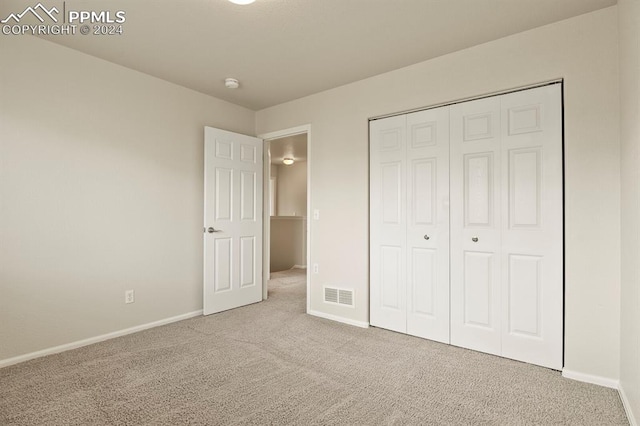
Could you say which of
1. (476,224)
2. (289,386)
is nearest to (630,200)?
(476,224)

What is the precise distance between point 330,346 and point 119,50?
3.08 metres

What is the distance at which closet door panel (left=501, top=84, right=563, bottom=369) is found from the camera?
95.0 inches

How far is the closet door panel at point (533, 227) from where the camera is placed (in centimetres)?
241

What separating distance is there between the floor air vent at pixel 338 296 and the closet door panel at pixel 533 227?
4.73 ft

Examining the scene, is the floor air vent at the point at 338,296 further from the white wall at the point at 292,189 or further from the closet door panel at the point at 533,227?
the white wall at the point at 292,189

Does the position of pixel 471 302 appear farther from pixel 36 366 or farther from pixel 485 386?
pixel 36 366

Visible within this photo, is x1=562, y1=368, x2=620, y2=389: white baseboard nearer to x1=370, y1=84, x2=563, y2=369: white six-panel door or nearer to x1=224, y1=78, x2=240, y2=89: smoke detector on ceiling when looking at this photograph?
x1=370, y1=84, x2=563, y2=369: white six-panel door

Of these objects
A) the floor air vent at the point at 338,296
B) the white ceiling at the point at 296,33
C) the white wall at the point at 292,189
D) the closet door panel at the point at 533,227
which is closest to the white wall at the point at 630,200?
the closet door panel at the point at 533,227

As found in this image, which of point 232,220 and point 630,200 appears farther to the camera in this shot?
point 232,220

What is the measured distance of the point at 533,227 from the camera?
8.23 feet

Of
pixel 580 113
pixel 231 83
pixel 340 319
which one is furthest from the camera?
pixel 340 319
